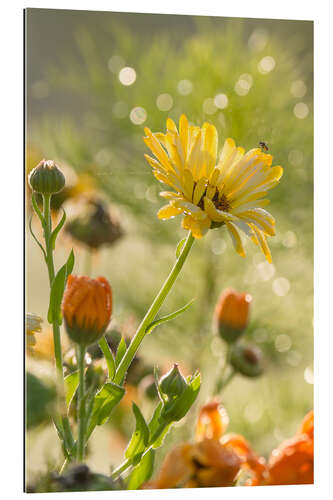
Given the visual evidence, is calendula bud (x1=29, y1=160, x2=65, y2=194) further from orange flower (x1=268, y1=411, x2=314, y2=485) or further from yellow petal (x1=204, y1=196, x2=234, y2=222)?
orange flower (x1=268, y1=411, x2=314, y2=485)

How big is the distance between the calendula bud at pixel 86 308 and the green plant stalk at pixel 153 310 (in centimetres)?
6

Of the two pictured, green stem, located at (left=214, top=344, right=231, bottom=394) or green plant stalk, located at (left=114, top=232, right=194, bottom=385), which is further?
green stem, located at (left=214, top=344, right=231, bottom=394)

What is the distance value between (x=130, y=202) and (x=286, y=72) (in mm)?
411

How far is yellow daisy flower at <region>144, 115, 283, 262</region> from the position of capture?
111cm

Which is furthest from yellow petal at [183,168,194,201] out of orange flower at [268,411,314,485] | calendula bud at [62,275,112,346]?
orange flower at [268,411,314,485]

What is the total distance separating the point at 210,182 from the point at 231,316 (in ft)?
1.06

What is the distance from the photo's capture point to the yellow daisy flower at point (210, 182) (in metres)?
1.11

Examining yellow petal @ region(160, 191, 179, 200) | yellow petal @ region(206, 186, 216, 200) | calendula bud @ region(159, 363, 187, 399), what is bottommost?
calendula bud @ region(159, 363, 187, 399)

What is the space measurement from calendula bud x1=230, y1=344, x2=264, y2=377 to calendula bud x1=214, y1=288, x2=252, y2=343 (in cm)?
4

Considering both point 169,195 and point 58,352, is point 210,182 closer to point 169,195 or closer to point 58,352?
point 169,195

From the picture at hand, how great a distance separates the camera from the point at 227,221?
111 cm

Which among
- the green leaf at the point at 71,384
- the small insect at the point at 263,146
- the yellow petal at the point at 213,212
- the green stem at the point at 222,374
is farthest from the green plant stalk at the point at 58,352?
the small insect at the point at 263,146

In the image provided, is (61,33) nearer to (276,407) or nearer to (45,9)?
(45,9)
